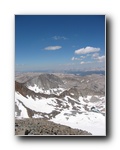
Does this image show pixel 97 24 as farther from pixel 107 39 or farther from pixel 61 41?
pixel 61 41

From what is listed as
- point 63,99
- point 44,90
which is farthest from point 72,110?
point 44,90

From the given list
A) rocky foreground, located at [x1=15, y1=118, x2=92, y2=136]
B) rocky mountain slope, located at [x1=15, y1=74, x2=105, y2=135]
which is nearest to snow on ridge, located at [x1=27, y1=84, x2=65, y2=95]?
rocky mountain slope, located at [x1=15, y1=74, x2=105, y2=135]

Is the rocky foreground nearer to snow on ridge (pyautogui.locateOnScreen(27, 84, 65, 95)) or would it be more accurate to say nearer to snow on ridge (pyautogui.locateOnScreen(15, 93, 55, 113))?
snow on ridge (pyautogui.locateOnScreen(15, 93, 55, 113))

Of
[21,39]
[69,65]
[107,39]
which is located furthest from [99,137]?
[21,39]

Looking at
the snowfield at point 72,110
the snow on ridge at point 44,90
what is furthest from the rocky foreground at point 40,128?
the snow on ridge at point 44,90

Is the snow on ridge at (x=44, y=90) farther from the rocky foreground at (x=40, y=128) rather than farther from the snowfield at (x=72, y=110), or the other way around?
the rocky foreground at (x=40, y=128)

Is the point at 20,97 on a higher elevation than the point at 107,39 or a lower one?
lower
